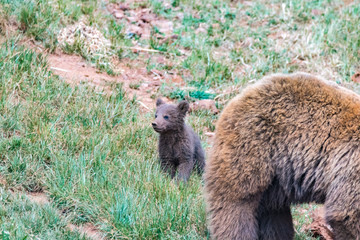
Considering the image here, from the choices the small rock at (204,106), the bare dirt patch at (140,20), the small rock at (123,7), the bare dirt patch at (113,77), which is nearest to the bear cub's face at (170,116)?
the bare dirt patch at (113,77)

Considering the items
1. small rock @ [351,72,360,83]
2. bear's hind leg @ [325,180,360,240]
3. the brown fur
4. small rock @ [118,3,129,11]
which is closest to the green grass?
small rock @ [351,72,360,83]

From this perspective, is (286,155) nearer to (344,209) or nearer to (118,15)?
(344,209)

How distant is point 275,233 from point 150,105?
→ 3686 mm

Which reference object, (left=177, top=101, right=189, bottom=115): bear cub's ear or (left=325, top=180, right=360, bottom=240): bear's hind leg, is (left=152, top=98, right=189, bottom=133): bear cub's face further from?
(left=325, top=180, right=360, bottom=240): bear's hind leg

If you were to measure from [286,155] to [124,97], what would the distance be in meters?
3.80

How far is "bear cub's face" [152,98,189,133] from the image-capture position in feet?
22.2

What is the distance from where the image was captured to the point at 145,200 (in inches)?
214

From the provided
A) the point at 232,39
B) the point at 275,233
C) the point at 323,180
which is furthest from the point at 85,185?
the point at 232,39

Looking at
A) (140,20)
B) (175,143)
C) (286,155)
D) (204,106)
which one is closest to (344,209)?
(286,155)

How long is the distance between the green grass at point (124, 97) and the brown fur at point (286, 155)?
693mm

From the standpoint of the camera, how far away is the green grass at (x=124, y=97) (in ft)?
17.2

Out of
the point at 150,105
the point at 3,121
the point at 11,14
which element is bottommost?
the point at 150,105

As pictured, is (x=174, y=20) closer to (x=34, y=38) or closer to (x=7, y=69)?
(x=34, y=38)

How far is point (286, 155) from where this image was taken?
4.68 metres
